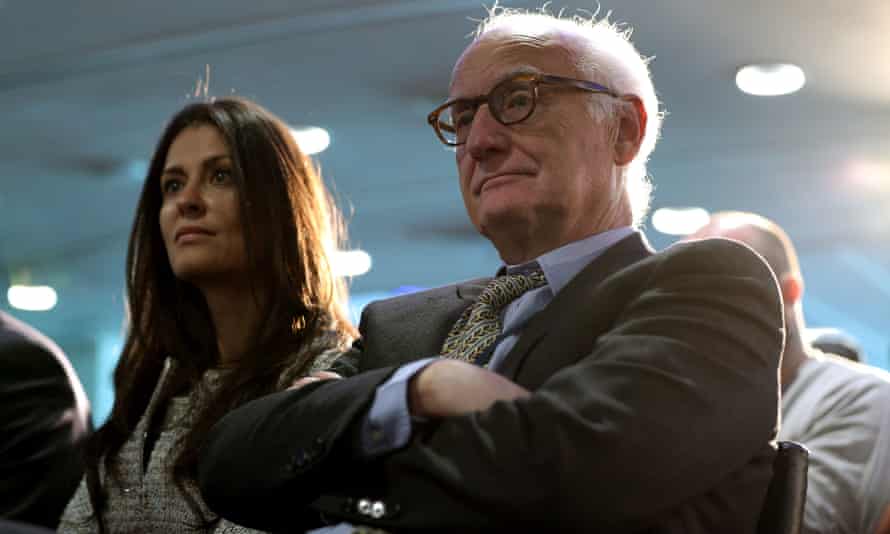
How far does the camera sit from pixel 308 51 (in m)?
5.70

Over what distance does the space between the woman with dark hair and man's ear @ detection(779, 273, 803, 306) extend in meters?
1.23

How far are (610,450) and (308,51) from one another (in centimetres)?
477

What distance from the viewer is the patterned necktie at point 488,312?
1.68m

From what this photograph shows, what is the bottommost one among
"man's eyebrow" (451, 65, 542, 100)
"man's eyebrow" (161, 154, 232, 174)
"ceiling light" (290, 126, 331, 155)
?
"man's eyebrow" (161, 154, 232, 174)

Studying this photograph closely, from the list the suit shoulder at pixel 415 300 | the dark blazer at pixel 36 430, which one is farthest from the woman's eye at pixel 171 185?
the suit shoulder at pixel 415 300

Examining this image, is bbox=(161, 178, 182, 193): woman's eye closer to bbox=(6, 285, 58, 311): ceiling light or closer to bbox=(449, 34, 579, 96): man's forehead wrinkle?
bbox=(449, 34, 579, 96): man's forehead wrinkle

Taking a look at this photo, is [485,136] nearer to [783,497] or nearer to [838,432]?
[783,497]

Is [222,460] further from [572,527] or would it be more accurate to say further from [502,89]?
[502,89]

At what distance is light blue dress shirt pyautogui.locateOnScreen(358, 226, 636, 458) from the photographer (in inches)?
50.1

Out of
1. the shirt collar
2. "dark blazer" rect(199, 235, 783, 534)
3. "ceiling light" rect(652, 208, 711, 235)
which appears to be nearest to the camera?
"dark blazer" rect(199, 235, 783, 534)

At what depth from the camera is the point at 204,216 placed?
7.67 ft

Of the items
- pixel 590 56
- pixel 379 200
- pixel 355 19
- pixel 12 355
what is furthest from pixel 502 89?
pixel 379 200

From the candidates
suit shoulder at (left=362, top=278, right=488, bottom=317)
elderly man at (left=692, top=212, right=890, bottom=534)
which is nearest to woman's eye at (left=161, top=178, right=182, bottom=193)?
suit shoulder at (left=362, top=278, right=488, bottom=317)

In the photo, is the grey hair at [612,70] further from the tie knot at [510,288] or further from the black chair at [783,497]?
the black chair at [783,497]
